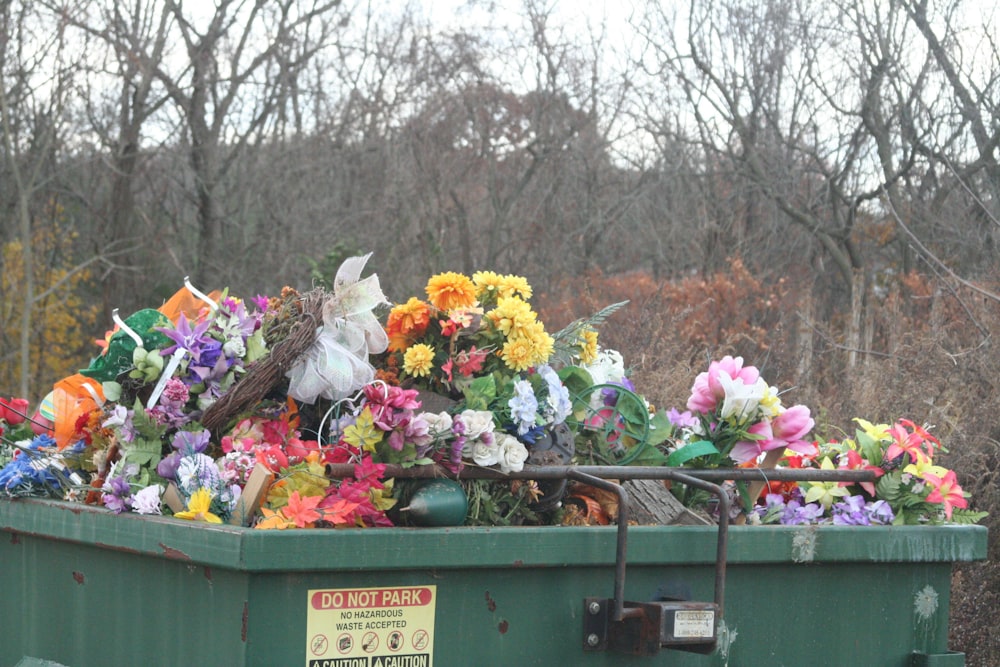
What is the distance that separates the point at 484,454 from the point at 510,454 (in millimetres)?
63

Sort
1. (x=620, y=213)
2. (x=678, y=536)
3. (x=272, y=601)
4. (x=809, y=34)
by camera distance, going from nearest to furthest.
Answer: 1. (x=272, y=601)
2. (x=678, y=536)
3. (x=809, y=34)
4. (x=620, y=213)

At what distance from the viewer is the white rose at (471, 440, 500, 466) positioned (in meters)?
2.79

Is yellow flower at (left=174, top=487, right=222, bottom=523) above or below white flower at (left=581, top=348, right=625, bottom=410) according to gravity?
below

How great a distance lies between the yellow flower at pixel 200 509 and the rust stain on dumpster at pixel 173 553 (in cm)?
10

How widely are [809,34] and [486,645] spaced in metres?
11.6

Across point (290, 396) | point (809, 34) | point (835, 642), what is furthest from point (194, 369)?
point (809, 34)

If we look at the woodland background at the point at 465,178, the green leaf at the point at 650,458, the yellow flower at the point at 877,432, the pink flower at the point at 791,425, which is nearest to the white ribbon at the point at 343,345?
the green leaf at the point at 650,458

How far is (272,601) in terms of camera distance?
2.42m

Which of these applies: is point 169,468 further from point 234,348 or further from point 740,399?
point 740,399

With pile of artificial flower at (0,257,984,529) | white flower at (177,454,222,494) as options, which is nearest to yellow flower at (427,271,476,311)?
pile of artificial flower at (0,257,984,529)

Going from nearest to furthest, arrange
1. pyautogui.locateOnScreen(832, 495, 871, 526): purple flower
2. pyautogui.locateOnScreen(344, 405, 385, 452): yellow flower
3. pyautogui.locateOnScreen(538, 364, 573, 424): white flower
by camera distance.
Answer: pyautogui.locateOnScreen(344, 405, 385, 452): yellow flower, pyautogui.locateOnScreen(538, 364, 573, 424): white flower, pyautogui.locateOnScreen(832, 495, 871, 526): purple flower

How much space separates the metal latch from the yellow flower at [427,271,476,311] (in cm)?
69

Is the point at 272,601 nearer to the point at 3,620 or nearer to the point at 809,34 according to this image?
the point at 3,620

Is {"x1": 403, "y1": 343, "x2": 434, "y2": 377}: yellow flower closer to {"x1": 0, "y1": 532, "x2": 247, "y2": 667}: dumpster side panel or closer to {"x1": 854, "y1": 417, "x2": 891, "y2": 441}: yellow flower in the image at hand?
{"x1": 0, "y1": 532, "x2": 247, "y2": 667}: dumpster side panel
